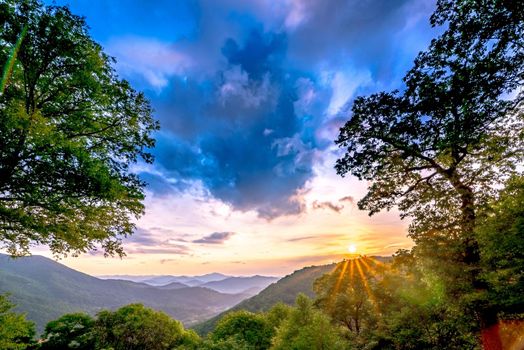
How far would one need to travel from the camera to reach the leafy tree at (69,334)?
21.1 metres

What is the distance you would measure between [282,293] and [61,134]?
17359 centimetres

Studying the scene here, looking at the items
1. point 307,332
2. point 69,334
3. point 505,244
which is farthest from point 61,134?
point 69,334

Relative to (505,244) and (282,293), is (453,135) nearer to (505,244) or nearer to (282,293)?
(505,244)

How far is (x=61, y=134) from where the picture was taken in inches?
332

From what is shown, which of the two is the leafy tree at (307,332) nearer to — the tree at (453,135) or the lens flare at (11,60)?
the tree at (453,135)

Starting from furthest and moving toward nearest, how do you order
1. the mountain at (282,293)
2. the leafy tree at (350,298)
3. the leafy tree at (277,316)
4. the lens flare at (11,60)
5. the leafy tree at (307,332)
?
the mountain at (282,293) < the leafy tree at (277,316) < the leafy tree at (350,298) < the leafy tree at (307,332) < the lens flare at (11,60)

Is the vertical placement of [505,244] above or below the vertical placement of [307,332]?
above

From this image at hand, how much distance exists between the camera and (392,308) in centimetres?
3014

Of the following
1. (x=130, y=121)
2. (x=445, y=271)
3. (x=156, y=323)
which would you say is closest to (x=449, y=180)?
(x=445, y=271)

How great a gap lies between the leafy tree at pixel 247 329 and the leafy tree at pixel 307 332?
31.6 ft

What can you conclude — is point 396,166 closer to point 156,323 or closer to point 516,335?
point 516,335

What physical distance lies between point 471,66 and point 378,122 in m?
3.87

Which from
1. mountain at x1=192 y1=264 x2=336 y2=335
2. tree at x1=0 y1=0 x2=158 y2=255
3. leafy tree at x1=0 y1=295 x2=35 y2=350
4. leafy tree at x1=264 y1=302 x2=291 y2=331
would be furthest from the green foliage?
mountain at x1=192 y1=264 x2=336 y2=335

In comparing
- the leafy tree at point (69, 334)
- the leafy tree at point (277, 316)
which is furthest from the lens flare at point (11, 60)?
the leafy tree at point (277, 316)
